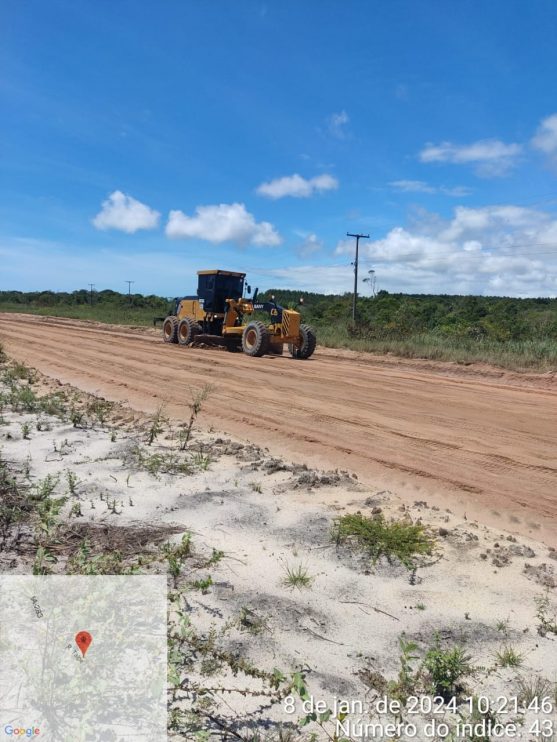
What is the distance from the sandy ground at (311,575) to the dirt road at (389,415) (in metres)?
0.57

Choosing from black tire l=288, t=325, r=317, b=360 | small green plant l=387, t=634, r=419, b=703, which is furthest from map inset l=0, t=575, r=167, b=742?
black tire l=288, t=325, r=317, b=360

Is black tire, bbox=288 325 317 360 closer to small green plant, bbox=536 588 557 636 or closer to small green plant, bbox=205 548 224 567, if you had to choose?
small green plant, bbox=205 548 224 567

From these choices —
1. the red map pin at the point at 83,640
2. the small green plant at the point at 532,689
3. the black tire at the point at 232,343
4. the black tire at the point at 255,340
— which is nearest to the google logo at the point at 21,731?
the red map pin at the point at 83,640

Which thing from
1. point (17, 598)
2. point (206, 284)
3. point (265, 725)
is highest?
point (206, 284)

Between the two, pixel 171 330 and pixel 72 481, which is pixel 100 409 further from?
pixel 171 330

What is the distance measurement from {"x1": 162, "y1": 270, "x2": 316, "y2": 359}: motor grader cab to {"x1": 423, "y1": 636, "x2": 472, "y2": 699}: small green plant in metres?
14.4

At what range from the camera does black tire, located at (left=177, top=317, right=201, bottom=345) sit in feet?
64.5

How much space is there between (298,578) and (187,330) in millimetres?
16888

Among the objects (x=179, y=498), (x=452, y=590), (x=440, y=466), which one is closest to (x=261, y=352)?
(x=440, y=466)

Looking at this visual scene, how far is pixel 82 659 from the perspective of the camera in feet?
8.88

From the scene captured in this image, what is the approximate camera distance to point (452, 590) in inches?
150

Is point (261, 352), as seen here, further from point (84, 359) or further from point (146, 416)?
point (146, 416)

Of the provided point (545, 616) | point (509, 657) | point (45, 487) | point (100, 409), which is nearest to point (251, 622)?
point (509, 657)

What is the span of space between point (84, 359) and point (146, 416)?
8116 millimetres
